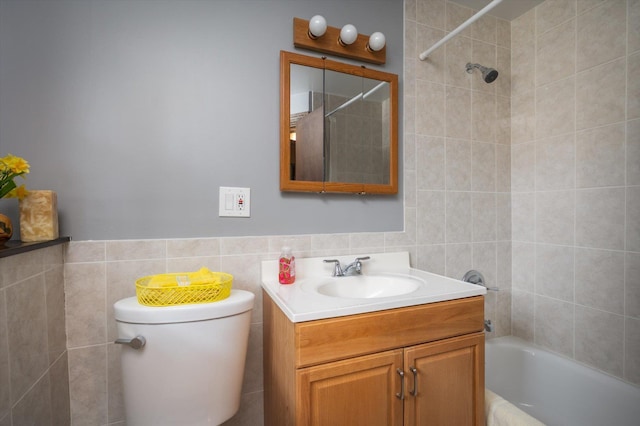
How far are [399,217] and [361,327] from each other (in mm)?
788

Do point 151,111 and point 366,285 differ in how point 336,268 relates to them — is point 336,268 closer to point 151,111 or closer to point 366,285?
point 366,285

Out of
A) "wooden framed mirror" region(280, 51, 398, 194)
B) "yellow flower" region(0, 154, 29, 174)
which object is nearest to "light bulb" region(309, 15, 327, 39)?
"wooden framed mirror" region(280, 51, 398, 194)

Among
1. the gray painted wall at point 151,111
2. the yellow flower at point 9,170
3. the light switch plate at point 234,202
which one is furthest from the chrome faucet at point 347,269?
the yellow flower at point 9,170

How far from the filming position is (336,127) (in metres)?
1.40

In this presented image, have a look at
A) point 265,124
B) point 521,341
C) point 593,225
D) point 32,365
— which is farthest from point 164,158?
point 521,341

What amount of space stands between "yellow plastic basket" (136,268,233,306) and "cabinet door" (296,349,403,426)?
1.25 ft

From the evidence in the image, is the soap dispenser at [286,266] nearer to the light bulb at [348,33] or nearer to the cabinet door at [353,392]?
the cabinet door at [353,392]

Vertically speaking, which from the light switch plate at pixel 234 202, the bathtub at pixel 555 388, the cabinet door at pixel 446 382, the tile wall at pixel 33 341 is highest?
the light switch plate at pixel 234 202

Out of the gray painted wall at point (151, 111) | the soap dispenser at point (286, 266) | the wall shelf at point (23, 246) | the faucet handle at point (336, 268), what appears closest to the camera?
the wall shelf at point (23, 246)

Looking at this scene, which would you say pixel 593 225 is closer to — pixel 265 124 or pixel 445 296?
pixel 445 296

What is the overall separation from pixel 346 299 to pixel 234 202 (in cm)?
63

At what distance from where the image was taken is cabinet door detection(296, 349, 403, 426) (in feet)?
2.82

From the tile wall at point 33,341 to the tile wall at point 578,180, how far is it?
7.41 ft

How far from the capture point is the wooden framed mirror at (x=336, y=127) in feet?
4.33
